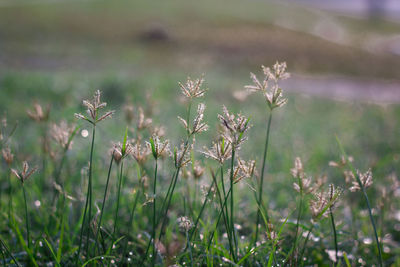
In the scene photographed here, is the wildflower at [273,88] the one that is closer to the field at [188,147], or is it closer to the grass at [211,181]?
the field at [188,147]

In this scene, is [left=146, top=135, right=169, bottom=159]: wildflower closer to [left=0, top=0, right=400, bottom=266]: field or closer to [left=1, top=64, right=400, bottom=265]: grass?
[left=0, top=0, right=400, bottom=266]: field

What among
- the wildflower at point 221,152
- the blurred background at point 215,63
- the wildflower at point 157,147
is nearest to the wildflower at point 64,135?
the blurred background at point 215,63

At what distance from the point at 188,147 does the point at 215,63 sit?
13.8 meters

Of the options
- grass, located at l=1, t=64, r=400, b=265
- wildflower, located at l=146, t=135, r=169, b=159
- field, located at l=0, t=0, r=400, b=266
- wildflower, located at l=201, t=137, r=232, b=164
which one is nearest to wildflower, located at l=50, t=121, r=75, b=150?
field, located at l=0, t=0, r=400, b=266

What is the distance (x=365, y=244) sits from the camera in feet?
5.97

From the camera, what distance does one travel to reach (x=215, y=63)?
1477cm

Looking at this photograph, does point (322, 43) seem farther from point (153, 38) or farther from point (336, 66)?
point (153, 38)

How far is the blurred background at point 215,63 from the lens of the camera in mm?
4855

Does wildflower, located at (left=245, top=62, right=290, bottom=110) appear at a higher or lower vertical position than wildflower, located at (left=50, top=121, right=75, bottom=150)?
higher

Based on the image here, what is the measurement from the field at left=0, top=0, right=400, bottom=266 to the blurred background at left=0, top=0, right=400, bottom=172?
65mm

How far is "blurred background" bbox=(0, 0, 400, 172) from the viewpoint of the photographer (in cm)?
486

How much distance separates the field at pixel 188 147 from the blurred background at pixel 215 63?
0.06m

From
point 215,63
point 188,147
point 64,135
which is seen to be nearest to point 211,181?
point 64,135

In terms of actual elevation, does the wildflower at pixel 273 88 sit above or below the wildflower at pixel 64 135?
above
